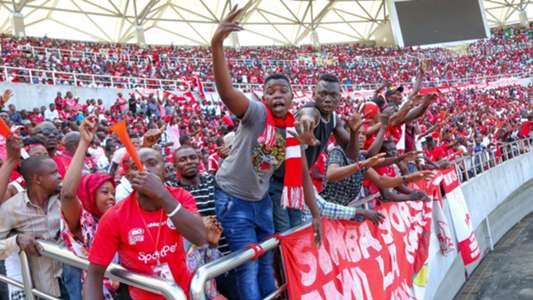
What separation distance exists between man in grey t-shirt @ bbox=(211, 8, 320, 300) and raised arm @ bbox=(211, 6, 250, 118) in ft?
0.08

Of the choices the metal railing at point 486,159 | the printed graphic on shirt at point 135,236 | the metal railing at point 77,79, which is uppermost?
the metal railing at point 77,79

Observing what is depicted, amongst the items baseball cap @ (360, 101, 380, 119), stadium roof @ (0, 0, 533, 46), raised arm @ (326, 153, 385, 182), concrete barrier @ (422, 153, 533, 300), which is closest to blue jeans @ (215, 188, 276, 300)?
raised arm @ (326, 153, 385, 182)

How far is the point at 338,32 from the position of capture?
42.3m

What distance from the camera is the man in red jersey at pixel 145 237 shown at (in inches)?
78.7

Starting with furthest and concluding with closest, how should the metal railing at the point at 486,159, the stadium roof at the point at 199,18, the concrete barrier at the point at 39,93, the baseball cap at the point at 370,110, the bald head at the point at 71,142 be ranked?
the stadium roof at the point at 199,18, the concrete barrier at the point at 39,93, the metal railing at the point at 486,159, the baseball cap at the point at 370,110, the bald head at the point at 71,142

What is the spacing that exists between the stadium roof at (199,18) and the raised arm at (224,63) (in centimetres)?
2668

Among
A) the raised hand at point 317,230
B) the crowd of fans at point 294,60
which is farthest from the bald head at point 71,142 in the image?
the crowd of fans at point 294,60

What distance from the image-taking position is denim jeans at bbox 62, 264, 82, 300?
2.48 metres

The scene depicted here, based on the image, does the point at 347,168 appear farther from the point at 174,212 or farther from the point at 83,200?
the point at 83,200

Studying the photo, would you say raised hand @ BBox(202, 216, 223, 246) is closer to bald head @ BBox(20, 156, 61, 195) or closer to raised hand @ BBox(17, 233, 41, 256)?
raised hand @ BBox(17, 233, 41, 256)

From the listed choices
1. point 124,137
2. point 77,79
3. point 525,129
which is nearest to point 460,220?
point 124,137

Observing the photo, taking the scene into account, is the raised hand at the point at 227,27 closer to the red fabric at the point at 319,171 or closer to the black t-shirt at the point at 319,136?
the black t-shirt at the point at 319,136

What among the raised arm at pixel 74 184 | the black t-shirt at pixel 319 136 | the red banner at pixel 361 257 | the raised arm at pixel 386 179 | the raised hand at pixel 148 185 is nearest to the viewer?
the raised hand at pixel 148 185

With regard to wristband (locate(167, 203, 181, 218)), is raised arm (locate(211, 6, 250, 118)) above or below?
above
